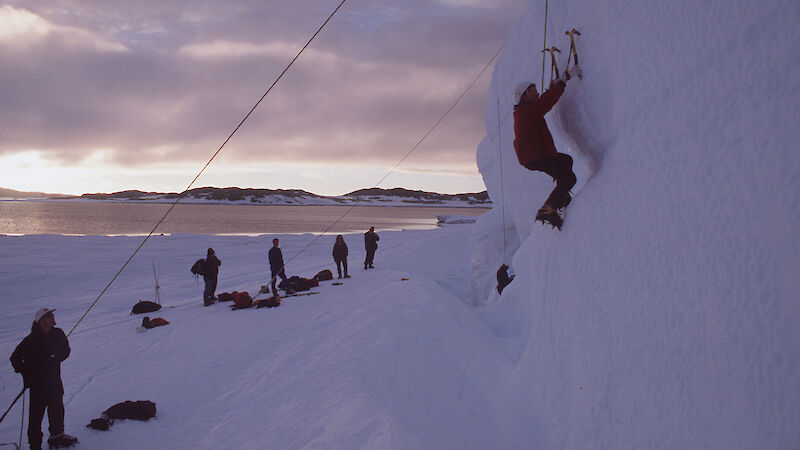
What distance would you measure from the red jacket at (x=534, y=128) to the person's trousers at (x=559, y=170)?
0.18 ft

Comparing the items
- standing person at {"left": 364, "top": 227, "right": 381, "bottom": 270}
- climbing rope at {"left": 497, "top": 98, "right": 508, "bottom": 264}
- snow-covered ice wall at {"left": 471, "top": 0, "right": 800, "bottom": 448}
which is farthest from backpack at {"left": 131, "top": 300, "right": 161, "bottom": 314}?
snow-covered ice wall at {"left": 471, "top": 0, "right": 800, "bottom": 448}

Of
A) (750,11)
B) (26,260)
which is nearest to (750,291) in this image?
(750,11)

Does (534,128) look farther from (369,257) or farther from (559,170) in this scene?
(369,257)

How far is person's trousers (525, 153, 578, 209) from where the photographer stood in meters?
3.42

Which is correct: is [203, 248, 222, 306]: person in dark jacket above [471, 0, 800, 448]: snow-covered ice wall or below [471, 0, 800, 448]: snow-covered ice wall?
below

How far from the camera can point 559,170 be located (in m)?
3.44

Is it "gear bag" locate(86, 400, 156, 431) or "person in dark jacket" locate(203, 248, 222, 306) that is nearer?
"gear bag" locate(86, 400, 156, 431)

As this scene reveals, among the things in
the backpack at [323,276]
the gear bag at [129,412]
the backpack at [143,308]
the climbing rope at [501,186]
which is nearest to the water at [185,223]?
the backpack at [323,276]

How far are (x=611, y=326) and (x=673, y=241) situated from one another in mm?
787

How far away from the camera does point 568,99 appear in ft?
11.7

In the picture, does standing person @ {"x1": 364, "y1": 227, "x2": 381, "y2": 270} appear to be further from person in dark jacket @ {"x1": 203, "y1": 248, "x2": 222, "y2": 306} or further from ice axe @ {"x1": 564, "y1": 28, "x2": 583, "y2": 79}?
ice axe @ {"x1": 564, "y1": 28, "x2": 583, "y2": 79}

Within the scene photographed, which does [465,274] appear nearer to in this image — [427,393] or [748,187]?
[427,393]

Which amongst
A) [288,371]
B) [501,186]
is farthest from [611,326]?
[501,186]

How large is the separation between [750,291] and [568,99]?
202cm
